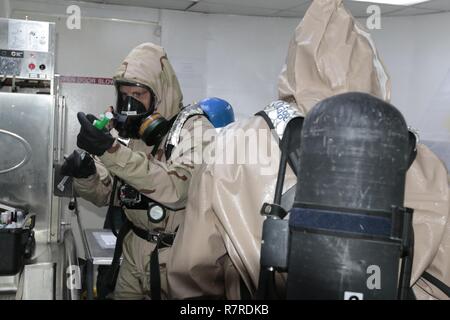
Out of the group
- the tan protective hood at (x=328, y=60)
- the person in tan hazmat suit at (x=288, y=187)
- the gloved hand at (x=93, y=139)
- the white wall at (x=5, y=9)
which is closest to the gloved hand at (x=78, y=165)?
the gloved hand at (x=93, y=139)

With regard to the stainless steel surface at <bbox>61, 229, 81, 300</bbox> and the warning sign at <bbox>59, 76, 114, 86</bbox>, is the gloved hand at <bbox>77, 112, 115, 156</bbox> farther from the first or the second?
the warning sign at <bbox>59, 76, 114, 86</bbox>

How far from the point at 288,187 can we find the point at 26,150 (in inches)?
62.9

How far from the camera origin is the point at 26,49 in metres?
2.28

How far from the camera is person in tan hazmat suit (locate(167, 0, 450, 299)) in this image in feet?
3.65

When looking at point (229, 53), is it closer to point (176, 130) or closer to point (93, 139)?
point (176, 130)

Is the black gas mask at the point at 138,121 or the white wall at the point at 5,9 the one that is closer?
the black gas mask at the point at 138,121

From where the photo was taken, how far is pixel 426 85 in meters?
4.17

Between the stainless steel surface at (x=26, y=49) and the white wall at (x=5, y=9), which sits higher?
the white wall at (x=5, y=9)

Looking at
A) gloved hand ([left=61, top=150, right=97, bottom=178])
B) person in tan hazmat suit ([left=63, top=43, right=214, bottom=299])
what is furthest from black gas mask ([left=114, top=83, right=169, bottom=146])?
gloved hand ([left=61, top=150, right=97, bottom=178])

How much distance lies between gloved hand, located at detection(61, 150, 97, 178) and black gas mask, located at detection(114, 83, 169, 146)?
0.83 feet

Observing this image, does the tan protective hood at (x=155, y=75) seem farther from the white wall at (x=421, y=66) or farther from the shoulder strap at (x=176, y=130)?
the white wall at (x=421, y=66)

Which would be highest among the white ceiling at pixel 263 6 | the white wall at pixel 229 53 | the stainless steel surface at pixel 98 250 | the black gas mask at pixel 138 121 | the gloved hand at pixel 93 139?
the white ceiling at pixel 263 6

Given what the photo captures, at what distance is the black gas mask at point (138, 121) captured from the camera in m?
2.18

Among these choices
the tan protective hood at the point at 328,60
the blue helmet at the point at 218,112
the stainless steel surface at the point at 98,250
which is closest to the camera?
the tan protective hood at the point at 328,60
